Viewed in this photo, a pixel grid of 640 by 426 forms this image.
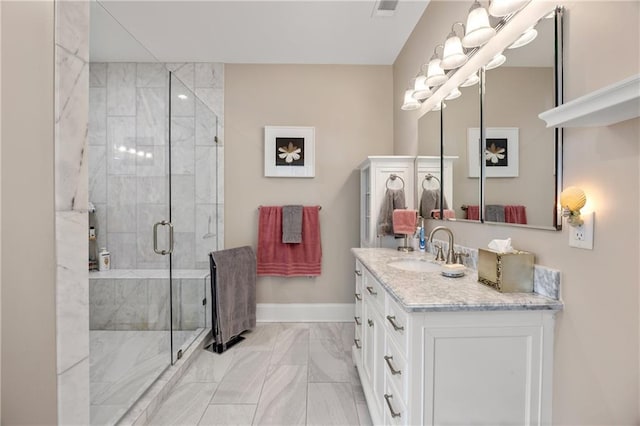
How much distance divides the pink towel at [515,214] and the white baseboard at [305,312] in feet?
6.25

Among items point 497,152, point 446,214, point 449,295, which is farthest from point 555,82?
point 446,214

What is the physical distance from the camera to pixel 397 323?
109 cm

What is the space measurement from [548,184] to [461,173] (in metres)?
0.63

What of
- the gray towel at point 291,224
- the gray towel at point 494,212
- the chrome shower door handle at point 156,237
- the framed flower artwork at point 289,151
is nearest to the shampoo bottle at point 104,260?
the chrome shower door handle at point 156,237

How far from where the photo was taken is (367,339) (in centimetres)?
161

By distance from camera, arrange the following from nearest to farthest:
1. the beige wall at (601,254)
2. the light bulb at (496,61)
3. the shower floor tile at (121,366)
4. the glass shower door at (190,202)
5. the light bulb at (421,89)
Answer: the beige wall at (601,254)
the light bulb at (496,61)
the shower floor tile at (121,366)
the light bulb at (421,89)
the glass shower door at (190,202)

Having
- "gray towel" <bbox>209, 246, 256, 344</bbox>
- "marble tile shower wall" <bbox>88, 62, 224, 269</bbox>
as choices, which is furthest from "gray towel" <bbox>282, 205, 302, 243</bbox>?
"marble tile shower wall" <bbox>88, 62, 224, 269</bbox>

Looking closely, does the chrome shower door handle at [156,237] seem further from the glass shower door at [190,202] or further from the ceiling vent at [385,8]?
the ceiling vent at [385,8]

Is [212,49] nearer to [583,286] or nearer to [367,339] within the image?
[367,339]

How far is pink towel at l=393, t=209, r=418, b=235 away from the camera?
209 cm

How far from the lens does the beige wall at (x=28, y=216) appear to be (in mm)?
793

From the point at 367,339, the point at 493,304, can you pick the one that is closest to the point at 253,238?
the point at 367,339

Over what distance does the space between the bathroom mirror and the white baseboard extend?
6.04 ft

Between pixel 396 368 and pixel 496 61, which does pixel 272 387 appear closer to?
pixel 396 368
